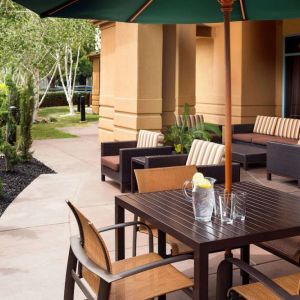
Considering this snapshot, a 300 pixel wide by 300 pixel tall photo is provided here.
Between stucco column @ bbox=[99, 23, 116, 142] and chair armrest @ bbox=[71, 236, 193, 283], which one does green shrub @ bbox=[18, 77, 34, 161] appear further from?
chair armrest @ bbox=[71, 236, 193, 283]

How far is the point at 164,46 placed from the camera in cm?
1109

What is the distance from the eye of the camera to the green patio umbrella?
167 inches

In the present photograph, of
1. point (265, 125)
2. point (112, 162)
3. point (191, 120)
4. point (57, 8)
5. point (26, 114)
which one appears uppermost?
point (57, 8)

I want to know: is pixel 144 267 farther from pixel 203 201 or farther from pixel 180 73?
pixel 180 73

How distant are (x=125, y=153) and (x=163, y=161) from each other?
0.93 metres

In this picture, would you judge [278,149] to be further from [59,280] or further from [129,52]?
[59,280]

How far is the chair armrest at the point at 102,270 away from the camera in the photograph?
262cm

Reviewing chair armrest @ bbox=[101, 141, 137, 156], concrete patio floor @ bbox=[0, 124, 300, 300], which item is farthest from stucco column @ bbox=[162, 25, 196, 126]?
concrete patio floor @ bbox=[0, 124, 300, 300]

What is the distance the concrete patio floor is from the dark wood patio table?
0.81 m

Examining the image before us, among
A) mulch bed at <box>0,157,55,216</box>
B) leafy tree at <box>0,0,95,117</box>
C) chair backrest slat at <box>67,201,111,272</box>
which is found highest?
leafy tree at <box>0,0,95,117</box>

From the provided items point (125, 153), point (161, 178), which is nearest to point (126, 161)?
point (125, 153)

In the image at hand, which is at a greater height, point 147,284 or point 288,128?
point 288,128

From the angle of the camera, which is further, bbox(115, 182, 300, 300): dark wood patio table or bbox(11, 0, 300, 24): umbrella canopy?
bbox(11, 0, 300, 24): umbrella canopy

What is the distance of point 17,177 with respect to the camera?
31.0 feet
